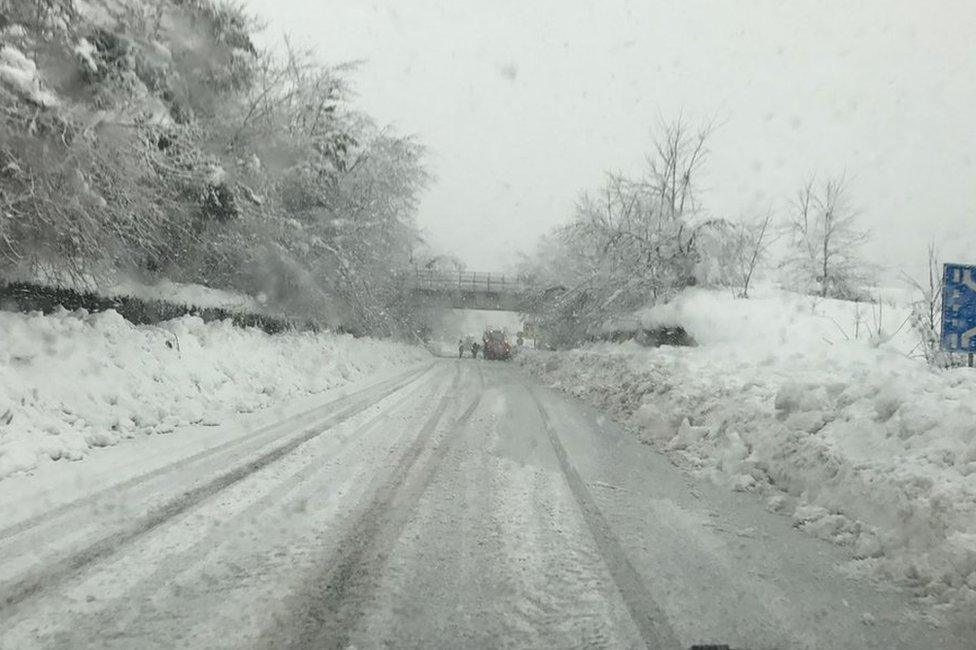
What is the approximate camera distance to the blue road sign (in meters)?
7.02

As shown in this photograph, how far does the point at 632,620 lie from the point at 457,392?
12882 mm

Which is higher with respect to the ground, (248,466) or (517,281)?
(517,281)

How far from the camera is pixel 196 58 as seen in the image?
12.5m

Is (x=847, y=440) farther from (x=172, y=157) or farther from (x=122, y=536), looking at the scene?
(x=172, y=157)

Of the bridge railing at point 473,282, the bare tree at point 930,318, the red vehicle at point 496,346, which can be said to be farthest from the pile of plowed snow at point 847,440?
the red vehicle at point 496,346

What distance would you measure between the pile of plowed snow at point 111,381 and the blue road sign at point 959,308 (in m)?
9.07

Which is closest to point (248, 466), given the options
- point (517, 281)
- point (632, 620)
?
point (632, 620)

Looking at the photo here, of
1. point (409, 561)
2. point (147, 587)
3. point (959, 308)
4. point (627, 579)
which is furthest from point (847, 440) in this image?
point (147, 587)

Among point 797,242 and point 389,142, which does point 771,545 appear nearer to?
point 389,142

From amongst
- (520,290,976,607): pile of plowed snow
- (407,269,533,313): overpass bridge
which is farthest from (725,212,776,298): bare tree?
(407,269,533,313): overpass bridge

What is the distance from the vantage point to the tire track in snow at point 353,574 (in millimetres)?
3221

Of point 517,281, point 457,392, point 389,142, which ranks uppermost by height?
point 389,142

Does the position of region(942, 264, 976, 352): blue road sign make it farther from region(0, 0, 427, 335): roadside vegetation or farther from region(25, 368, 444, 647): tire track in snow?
region(0, 0, 427, 335): roadside vegetation

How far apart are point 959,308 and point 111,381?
9.98 m
